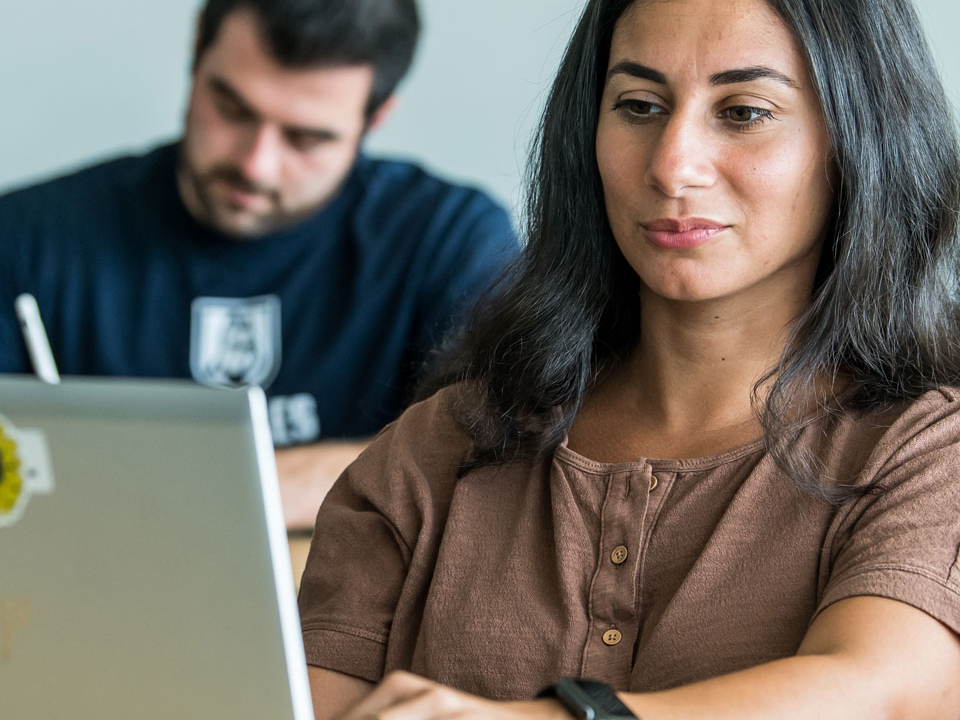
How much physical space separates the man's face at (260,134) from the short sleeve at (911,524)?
5.43ft

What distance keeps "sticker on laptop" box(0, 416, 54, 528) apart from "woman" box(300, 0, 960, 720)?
22.8 inches

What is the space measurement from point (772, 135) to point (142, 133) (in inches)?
85.1

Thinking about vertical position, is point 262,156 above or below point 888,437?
above

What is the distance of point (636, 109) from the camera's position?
4.42 feet

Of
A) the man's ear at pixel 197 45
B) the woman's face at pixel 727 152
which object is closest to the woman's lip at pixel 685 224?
the woman's face at pixel 727 152

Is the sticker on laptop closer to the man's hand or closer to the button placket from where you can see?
the button placket

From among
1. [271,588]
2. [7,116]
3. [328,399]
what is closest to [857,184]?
[271,588]

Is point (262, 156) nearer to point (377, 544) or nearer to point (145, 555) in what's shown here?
point (377, 544)

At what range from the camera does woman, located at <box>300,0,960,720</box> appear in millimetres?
1171

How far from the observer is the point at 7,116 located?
Answer: 312 cm

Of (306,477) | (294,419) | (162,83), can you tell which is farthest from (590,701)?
(162,83)

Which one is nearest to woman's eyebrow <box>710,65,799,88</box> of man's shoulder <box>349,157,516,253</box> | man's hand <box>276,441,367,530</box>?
man's hand <box>276,441,367,530</box>

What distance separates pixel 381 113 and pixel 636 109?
1.49 meters

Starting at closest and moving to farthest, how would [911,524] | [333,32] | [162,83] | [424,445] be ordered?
[911,524] < [424,445] < [333,32] < [162,83]
